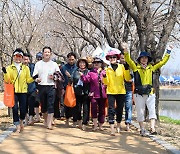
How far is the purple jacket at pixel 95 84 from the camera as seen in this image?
946cm

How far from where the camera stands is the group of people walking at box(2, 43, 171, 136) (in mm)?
8648

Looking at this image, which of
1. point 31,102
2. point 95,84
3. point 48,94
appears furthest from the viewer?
point 31,102

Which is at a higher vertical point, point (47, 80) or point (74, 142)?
point (47, 80)

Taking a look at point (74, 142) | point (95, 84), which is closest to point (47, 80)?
point (95, 84)

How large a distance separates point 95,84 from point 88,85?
0.18 meters


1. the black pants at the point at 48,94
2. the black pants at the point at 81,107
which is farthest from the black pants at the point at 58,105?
the black pants at the point at 48,94

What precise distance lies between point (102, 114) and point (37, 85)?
5.57ft

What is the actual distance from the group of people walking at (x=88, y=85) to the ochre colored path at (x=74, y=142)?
0.32 metres

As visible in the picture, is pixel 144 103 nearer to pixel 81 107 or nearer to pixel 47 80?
pixel 81 107

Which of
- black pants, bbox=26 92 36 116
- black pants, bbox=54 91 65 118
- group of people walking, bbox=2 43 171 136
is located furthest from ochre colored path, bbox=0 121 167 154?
black pants, bbox=54 91 65 118

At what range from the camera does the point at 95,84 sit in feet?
31.3

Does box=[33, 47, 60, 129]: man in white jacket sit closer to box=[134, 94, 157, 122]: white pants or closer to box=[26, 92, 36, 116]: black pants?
box=[26, 92, 36, 116]: black pants

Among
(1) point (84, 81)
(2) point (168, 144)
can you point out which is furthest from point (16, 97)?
(2) point (168, 144)

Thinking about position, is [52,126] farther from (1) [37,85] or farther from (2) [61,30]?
(2) [61,30]
